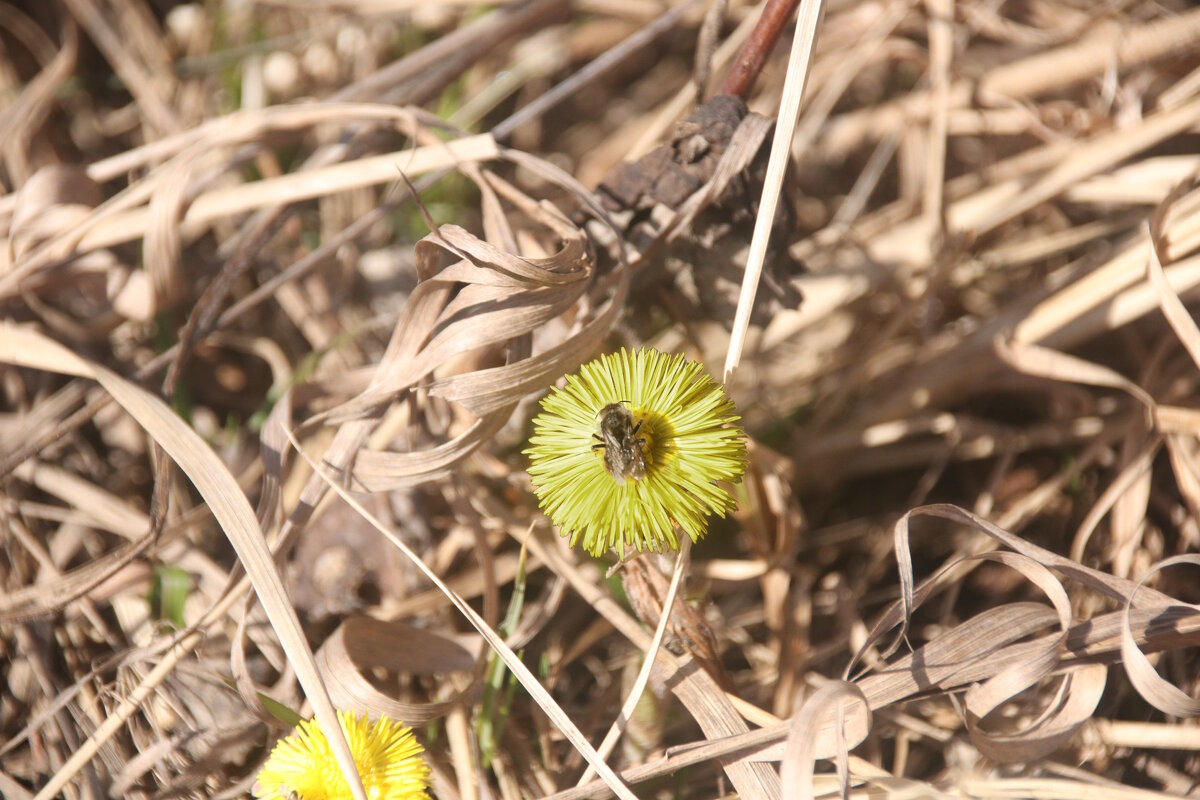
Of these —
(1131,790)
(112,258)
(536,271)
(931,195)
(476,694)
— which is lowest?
(1131,790)

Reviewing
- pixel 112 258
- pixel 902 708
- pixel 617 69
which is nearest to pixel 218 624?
pixel 112 258

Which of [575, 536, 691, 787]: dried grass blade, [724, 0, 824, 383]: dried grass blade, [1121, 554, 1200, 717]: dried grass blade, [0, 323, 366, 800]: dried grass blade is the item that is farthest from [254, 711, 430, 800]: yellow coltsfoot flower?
[1121, 554, 1200, 717]: dried grass blade

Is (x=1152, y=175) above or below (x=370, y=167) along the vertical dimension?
above

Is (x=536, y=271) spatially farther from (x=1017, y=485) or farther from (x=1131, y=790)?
(x=1017, y=485)

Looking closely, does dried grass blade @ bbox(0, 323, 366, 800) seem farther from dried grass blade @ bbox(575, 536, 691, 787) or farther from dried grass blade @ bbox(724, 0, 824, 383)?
dried grass blade @ bbox(724, 0, 824, 383)

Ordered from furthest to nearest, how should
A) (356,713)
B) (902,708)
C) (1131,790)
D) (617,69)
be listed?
(617,69), (902,708), (356,713), (1131,790)

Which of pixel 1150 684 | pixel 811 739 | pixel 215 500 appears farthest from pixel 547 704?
pixel 1150 684

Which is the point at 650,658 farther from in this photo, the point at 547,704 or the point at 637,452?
the point at 637,452
